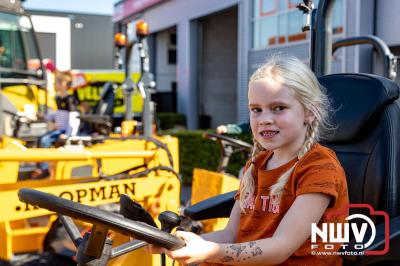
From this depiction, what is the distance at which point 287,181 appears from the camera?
4.95 feet

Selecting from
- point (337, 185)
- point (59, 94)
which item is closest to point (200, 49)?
point (59, 94)

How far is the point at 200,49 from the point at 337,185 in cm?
1344

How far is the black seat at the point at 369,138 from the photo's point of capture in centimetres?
189

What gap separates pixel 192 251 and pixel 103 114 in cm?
589

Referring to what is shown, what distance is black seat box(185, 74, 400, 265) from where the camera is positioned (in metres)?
1.89

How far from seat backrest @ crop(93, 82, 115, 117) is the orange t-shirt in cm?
561

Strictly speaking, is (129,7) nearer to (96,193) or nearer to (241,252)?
(96,193)

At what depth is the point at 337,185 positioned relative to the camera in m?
1.44

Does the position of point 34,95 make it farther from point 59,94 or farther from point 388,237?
point 388,237

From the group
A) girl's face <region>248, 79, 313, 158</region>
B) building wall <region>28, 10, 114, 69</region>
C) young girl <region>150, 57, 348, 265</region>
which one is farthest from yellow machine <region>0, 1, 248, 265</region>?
building wall <region>28, 10, 114, 69</region>

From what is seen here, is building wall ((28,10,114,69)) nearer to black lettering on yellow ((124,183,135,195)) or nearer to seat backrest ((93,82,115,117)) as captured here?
seat backrest ((93,82,115,117))

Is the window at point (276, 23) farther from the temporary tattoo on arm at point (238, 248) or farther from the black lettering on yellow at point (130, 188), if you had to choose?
the temporary tattoo on arm at point (238, 248)

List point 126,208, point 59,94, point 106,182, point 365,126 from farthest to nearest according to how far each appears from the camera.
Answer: point 59,94 < point 106,182 < point 365,126 < point 126,208

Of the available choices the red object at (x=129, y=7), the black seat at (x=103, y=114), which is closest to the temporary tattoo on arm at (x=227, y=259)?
the black seat at (x=103, y=114)
